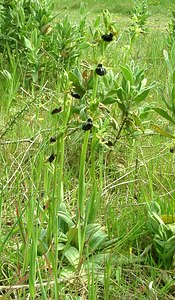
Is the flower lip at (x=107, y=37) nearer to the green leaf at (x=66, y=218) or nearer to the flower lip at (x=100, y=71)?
the flower lip at (x=100, y=71)

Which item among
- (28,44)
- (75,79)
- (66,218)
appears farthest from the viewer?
(28,44)

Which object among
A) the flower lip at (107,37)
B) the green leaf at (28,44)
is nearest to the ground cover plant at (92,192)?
the flower lip at (107,37)

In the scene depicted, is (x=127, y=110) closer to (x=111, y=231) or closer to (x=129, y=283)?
(x=111, y=231)

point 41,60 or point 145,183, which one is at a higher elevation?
point 41,60

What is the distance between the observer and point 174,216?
1522 millimetres

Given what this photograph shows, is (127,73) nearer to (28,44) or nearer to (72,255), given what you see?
(72,255)

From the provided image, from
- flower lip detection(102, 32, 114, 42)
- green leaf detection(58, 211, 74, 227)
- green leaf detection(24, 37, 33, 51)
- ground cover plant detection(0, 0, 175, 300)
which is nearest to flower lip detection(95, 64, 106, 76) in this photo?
ground cover plant detection(0, 0, 175, 300)

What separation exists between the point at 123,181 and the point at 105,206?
0.24 metres

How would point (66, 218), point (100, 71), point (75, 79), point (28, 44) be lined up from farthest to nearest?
point (28, 44) < point (75, 79) < point (66, 218) < point (100, 71)

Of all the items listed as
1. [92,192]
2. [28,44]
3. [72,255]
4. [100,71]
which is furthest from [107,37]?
[28,44]

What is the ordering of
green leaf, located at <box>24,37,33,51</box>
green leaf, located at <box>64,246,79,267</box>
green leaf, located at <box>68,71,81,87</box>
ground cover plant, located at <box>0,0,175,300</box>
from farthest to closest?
green leaf, located at <box>24,37,33,51</box> < green leaf, located at <box>68,71,81,87</box> < green leaf, located at <box>64,246,79,267</box> < ground cover plant, located at <box>0,0,175,300</box>

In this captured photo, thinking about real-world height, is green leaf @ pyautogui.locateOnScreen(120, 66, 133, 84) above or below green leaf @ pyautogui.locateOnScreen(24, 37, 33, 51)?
below

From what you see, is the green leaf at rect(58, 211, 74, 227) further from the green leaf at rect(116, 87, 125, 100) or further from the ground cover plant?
the green leaf at rect(116, 87, 125, 100)

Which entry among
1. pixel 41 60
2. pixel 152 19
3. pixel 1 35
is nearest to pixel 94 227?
pixel 41 60
